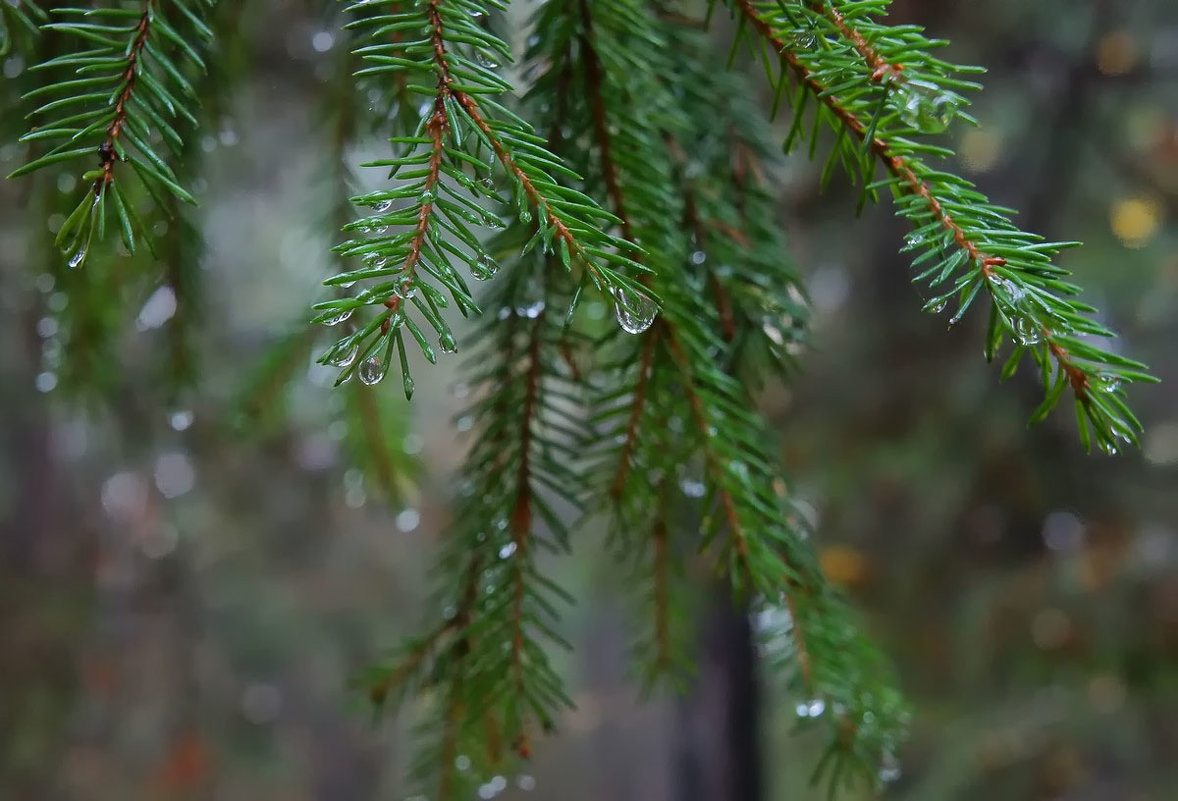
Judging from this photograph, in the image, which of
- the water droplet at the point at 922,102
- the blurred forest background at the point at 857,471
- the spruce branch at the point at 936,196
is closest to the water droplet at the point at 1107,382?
the spruce branch at the point at 936,196

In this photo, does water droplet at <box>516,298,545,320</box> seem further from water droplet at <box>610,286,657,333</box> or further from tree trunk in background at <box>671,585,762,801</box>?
tree trunk in background at <box>671,585,762,801</box>

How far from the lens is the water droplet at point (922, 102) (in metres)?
0.44

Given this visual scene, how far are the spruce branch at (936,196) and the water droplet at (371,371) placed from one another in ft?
0.97

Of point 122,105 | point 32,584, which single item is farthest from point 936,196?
point 32,584

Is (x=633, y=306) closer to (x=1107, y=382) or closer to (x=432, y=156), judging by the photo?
(x=432, y=156)

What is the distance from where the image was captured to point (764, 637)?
2.26 feet

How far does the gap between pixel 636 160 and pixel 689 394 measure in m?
0.17

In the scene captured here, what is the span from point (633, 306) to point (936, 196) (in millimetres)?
199

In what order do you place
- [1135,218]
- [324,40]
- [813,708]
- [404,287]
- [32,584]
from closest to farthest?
[404,287] < [813,708] < [324,40] < [1135,218] < [32,584]

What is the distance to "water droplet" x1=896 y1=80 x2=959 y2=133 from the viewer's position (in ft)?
1.44

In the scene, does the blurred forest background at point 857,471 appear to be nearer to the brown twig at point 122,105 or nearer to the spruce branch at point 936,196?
the brown twig at point 122,105

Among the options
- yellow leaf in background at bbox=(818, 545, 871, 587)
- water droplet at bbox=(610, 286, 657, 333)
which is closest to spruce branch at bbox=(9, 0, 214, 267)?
water droplet at bbox=(610, 286, 657, 333)

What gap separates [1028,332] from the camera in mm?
453

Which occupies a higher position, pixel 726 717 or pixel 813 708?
pixel 813 708
